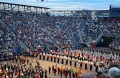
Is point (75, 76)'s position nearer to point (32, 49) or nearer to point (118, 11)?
point (32, 49)

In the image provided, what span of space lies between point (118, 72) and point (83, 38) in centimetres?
3789

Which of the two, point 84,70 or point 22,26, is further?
point 22,26

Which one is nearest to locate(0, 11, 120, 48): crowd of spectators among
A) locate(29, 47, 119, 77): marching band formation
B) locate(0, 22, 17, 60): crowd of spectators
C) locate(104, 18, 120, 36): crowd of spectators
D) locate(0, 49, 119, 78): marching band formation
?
locate(104, 18, 120, 36): crowd of spectators

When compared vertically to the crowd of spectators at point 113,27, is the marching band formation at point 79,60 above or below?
below

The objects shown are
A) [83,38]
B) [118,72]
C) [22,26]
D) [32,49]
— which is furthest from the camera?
[83,38]

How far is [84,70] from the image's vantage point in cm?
2330

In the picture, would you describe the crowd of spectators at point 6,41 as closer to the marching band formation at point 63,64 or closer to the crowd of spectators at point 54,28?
the crowd of spectators at point 54,28

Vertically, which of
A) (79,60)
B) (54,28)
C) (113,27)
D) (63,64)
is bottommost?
(63,64)

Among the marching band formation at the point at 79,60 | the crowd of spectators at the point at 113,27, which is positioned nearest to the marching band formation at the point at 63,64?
the marching band formation at the point at 79,60

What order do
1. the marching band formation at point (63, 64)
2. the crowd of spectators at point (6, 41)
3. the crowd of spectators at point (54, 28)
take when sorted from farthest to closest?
the crowd of spectators at point (54, 28)
the crowd of spectators at point (6, 41)
the marching band formation at point (63, 64)

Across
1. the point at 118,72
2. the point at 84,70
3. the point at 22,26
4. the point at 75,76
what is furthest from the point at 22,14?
the point at 118,72

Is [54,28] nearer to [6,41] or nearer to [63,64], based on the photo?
[6,41]

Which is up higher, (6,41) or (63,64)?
(6,41)

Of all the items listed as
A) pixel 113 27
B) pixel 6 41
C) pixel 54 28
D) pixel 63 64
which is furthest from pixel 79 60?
pixel 113 27
